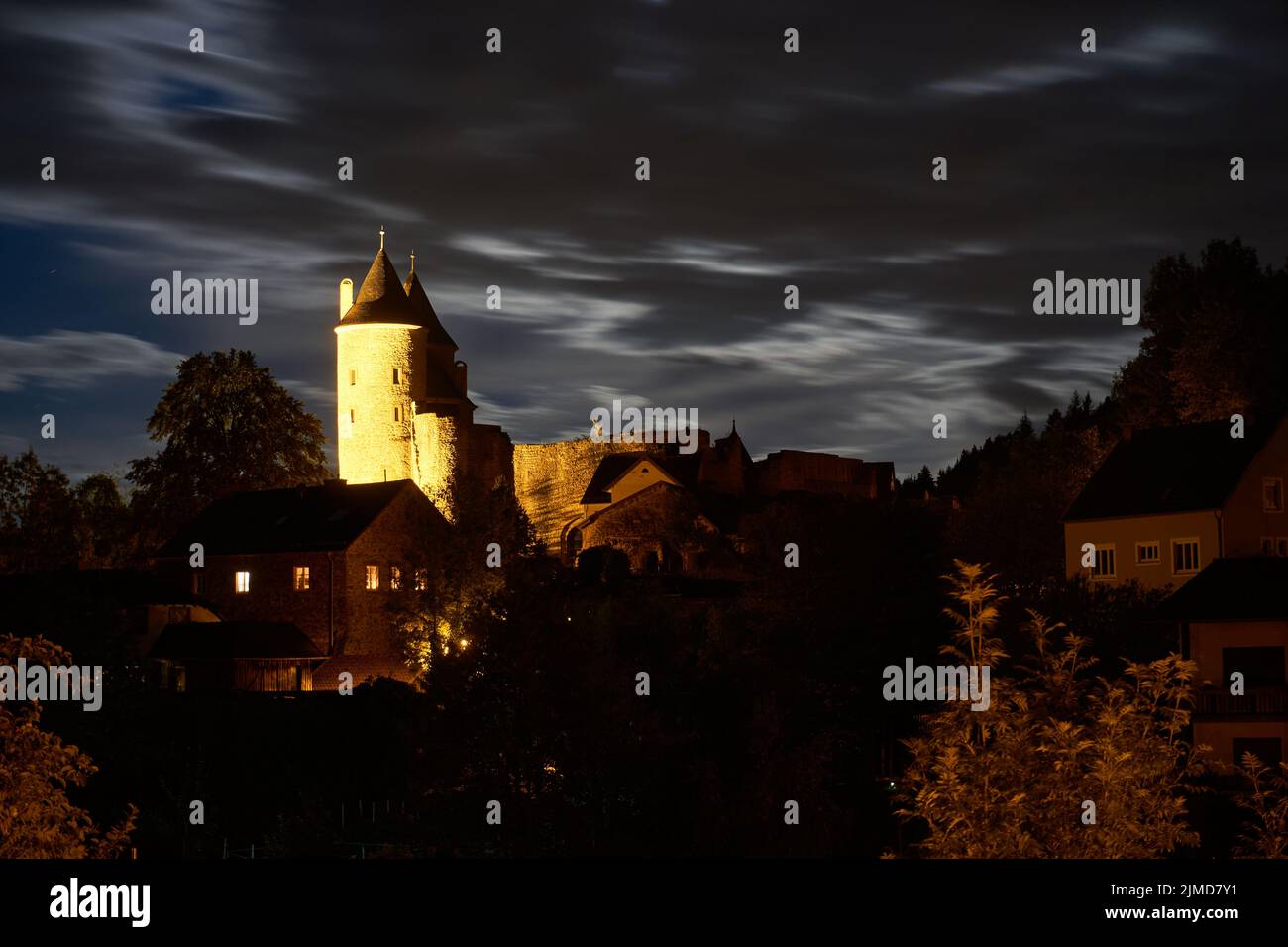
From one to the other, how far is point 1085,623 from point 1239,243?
30386mm

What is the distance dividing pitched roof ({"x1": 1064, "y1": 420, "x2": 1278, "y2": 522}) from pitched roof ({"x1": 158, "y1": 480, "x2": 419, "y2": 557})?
78.4 feet

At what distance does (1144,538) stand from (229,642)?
1143 inches

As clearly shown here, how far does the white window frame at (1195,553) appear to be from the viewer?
47656 millimetres

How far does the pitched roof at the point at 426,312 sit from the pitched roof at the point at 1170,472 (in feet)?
124

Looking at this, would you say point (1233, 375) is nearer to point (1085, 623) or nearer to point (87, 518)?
point (1085, 623)

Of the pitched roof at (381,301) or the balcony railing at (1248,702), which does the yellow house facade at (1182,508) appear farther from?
the pitched roof at (381,301)

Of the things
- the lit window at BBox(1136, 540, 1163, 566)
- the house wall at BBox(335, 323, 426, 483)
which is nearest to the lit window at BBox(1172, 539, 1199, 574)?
the lit window at BBox(1136, 540, 1163, 566)

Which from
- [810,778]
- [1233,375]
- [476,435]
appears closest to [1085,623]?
[810,778]

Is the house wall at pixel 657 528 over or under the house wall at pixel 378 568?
over

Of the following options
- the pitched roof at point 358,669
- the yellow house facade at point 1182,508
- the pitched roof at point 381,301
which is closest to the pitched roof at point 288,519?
the pitched roof at point 358,669

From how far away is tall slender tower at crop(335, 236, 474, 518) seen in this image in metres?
72.9

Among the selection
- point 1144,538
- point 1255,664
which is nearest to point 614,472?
point 1144,538

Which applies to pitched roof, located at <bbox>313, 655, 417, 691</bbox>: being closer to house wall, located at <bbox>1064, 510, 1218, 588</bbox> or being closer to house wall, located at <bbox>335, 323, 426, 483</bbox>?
house wall, located at <bbox>335, 323, 426, 483</bbox>
